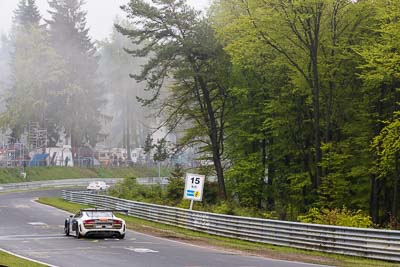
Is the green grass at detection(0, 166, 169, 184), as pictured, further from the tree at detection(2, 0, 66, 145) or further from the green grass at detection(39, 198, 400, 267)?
the green grass at detection(39, 198, 400, 267)

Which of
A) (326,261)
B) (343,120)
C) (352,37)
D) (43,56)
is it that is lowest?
(326,261)

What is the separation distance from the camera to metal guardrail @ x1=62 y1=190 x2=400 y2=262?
20.6 m

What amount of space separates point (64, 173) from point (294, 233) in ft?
223

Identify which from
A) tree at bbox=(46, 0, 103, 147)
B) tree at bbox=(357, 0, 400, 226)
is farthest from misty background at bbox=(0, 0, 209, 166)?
tree at bbox=(357, 0, 400, 226)

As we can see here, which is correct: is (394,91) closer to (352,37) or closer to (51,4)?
(352,37)

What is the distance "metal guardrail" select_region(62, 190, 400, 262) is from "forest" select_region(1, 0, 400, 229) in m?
6.39

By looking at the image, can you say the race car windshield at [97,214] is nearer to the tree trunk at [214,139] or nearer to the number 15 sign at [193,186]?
the number 15 sign at [193,186]

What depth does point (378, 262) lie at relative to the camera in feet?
66.6

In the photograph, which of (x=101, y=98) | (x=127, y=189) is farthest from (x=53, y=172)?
(x=127, y=189)

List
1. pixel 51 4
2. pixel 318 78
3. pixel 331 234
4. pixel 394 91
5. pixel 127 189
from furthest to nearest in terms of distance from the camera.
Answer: pixel 51 4, pixel 127 189, pixel 318 78, pixel 394 91, pixel 331 234

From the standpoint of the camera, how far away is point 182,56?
50.7 metres

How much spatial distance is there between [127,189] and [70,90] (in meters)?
38.4

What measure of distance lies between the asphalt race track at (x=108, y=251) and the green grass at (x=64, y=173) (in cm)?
4244

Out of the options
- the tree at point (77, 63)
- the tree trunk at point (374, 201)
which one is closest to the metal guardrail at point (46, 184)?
the tree at point (77, 63)
